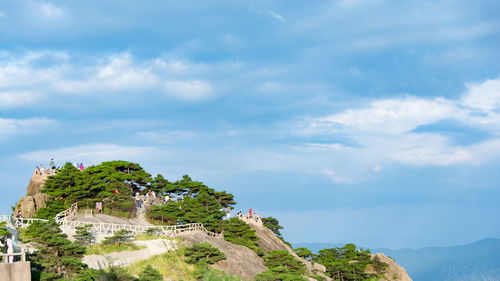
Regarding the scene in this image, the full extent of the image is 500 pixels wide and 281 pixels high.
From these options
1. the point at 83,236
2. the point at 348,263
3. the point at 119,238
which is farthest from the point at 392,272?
the point at 83,236

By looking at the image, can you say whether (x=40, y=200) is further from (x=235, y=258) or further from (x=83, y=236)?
(x=235, y=258)

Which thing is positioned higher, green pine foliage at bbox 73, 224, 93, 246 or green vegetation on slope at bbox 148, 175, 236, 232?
green vegetation on slope at bbox 148, 175, 236, 232

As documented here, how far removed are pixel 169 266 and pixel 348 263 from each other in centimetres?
2999

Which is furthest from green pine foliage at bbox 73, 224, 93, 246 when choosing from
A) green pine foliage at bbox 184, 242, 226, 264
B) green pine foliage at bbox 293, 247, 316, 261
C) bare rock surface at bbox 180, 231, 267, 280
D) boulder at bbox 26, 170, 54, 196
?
green pine foliage at bbox 293, 247, 316, 261

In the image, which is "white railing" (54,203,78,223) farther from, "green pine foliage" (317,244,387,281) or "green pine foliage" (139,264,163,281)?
"green pine foliage" (317,244,387,281)

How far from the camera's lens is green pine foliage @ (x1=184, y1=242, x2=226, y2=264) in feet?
130

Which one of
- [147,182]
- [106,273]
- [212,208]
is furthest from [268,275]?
[147,182]

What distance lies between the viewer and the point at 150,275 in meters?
34.1

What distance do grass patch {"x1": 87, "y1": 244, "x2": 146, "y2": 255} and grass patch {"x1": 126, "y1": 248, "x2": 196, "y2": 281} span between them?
1981 mm

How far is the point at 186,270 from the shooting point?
3834 centimetres

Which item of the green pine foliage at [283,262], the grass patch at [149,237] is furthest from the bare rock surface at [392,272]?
the grass patch at [149,237]

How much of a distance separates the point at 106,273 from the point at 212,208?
2665 centimetres

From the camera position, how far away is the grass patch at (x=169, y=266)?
120 feet

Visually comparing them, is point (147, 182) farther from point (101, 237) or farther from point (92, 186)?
point (101, 237)
